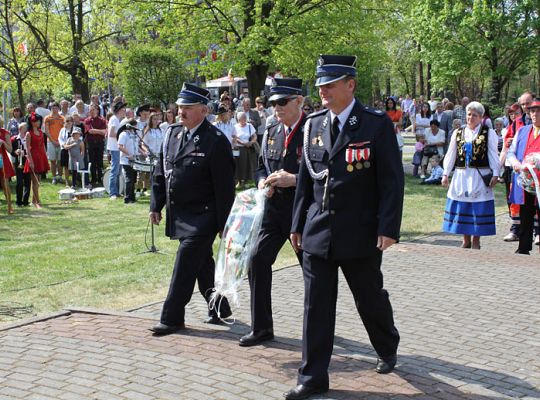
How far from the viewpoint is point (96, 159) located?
2056 cm

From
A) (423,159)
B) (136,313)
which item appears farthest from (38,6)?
(136,313)

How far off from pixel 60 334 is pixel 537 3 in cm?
3452

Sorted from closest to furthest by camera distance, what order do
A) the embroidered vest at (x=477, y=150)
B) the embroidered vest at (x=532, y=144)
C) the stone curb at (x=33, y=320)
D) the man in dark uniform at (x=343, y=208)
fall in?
the man in dark uniform at (x=343, y=208) < the stone curb at (x=33, y=320) < the embroidered vest at (x=532, y=144) < the embroidered vest at (x=477, y=150)

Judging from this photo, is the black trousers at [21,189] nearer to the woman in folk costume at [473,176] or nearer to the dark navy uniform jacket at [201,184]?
the woman in folk costume at [473,176]

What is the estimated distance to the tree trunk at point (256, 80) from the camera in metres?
23.8

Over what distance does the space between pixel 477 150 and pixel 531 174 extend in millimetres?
849

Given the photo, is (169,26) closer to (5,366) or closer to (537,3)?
(5,366)

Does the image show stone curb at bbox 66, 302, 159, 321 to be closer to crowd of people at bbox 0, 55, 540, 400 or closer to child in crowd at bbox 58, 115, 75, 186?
crowd of people at bbox 0, 55, 540, 400

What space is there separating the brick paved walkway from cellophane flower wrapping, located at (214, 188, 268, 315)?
1.69 feet

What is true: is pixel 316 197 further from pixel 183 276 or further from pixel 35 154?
→ pixel 35 154

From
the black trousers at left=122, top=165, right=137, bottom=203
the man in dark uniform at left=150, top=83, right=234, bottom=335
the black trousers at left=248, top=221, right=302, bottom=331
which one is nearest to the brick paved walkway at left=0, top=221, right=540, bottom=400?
the black trousers at left=248, top=221, right=302, bottom=331

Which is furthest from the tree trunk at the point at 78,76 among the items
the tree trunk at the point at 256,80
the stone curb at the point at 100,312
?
the stone curb at the point at 100,312

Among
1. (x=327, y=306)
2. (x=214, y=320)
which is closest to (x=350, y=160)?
(x=327, y=306)

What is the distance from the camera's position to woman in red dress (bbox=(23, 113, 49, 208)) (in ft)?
54.7
